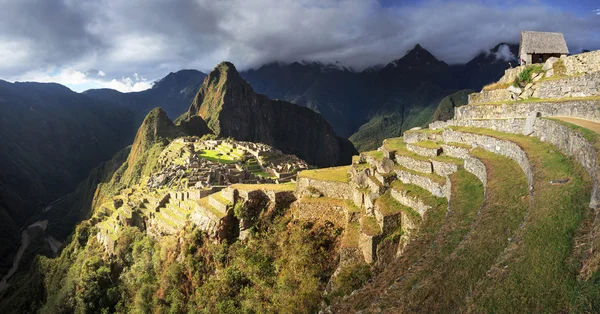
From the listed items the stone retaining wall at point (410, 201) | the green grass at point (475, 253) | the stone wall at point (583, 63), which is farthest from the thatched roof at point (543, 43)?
the green grass at point (475, 253)

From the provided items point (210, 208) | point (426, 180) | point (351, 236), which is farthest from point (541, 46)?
point (210, 208)

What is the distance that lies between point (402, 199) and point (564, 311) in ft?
29.3

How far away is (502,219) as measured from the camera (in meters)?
7.63

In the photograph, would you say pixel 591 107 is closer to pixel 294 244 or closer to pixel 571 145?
pixel 571 145

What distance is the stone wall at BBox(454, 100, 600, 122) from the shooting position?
11.6m

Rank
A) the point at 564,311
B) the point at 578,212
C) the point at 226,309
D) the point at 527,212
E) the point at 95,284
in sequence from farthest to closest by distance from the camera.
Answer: the point at 95,284 < the point at 226,309 < the point at 527,212 < the point at 578,212 < the point at 564,311

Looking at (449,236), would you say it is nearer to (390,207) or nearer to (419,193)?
(419,193)

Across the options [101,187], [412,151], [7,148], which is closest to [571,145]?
[412,151]

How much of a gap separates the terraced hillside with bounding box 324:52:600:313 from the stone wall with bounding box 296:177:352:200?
156 cm

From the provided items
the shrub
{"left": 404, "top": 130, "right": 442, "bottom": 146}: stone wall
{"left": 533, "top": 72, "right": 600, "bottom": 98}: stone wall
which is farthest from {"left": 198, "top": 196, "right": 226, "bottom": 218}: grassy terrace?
the shrub

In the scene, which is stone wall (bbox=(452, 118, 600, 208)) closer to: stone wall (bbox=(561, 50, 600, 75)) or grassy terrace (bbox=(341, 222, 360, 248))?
stone wall (bbox=(561, 50, 600, 75))

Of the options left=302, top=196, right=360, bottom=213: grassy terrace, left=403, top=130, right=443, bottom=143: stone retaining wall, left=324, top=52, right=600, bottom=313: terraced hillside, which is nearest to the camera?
left=324, top=52, right=600, bottom=313: terraced hillside

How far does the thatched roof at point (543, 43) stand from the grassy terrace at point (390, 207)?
13.6m

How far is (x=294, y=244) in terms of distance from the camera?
55.0ft
